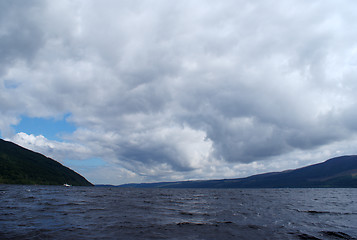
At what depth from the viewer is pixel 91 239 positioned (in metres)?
20.7

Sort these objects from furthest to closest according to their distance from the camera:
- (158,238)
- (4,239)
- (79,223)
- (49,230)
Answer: (79,223) < (49,230) < (158,238) < (4,239)

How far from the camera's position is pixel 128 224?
2880cm

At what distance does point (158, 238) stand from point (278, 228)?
1661 centimetres

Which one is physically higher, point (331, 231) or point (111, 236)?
point (111, 236)

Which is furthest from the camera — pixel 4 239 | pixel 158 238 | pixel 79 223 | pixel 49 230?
pixel 79 223

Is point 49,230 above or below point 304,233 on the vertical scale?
above

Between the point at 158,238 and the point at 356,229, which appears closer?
the point at 158,238

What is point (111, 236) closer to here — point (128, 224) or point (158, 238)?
point (158, 238)

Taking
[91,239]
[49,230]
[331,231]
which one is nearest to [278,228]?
[331,231]

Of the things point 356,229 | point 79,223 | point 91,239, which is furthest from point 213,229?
point 356,229

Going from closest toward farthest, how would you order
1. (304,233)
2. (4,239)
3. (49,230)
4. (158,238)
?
(4,239), (158,238), (49,230), (304,233)

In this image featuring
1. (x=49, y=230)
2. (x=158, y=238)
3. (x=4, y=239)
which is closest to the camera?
(x=4, y=239)

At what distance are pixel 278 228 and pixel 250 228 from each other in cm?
370

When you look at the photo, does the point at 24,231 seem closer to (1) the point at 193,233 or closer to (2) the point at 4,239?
(2) the point at 4,239
